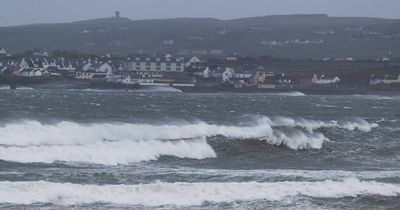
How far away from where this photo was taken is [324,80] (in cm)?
12600

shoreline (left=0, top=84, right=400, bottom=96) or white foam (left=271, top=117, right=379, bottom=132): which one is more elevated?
white foam (left=271, top=117, right=379, bottom=132)

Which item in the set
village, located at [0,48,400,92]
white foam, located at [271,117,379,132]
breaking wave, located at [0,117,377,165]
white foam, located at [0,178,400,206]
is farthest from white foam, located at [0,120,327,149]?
village, located at [0,48,400,92]

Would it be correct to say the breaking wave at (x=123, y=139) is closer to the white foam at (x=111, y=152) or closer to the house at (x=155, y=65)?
the white foam at (x=111, y=152)

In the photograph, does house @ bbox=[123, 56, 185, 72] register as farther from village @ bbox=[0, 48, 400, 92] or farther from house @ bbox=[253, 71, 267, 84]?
house @ bbox=[253, 71, 267, 84]

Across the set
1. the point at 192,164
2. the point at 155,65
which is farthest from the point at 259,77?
the point at 192,164

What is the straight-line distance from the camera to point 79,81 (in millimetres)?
115938

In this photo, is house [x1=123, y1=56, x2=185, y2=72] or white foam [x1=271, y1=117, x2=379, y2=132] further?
house [x1=123, y1=56, x2=185, y2=72]

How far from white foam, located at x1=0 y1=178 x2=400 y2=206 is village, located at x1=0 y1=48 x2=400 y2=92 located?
297ft

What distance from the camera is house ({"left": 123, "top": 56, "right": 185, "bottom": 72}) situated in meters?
141

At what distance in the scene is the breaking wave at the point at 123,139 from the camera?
2914cm

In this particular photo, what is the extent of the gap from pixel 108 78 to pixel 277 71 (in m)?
29.8

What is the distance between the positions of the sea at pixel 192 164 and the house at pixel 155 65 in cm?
9059

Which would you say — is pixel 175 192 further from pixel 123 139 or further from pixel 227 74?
pixel 227 74

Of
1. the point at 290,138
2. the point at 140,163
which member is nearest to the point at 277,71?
the point at 290,138
